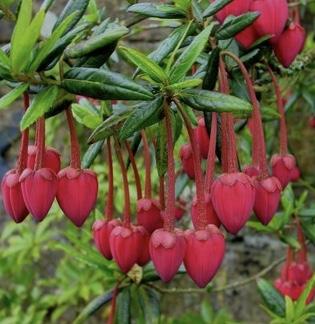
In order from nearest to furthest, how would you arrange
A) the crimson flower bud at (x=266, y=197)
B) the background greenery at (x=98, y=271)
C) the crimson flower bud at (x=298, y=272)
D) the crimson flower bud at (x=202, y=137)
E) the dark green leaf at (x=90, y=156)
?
the crimson flower bud at (x=266, y=197) → the crimson flower bud at (x=202, y=137) → the dark green leaf at (x=90, y=156) → the crimson flower bud at (x=298, y=272) → the background greenery at (x=98, y=271)

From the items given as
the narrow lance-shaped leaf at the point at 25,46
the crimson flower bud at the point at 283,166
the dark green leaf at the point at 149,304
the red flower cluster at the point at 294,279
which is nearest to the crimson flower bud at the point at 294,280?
the red flower cluster at the point at 294,279

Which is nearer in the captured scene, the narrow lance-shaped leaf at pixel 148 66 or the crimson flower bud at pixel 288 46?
the narrow lance-shaped leaf at pixel 148 66

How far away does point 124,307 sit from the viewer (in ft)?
4.26

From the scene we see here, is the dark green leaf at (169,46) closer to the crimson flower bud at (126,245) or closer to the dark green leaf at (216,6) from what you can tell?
the dark green leaf at (216,6)

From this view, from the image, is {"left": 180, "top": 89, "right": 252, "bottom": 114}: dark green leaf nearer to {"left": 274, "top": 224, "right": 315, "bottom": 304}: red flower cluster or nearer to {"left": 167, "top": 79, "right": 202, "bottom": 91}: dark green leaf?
{"left": 167, "top": 79, "right": 202, "bottom": 91}: dark green leaf

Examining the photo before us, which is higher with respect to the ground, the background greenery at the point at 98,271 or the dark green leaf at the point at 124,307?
the dark green leaf at the point at 124,307

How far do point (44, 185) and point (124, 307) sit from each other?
602mm

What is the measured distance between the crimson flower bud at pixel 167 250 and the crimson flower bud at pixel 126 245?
0.08m

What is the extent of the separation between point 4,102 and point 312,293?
0.65 meters

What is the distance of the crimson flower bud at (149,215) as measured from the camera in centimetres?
86

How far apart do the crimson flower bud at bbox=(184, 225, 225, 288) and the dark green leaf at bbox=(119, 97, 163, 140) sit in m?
0.11

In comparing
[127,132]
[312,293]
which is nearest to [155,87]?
[127,132]

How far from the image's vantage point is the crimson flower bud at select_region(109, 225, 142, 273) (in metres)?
0.83

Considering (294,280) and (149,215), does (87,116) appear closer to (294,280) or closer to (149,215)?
(149,215)
